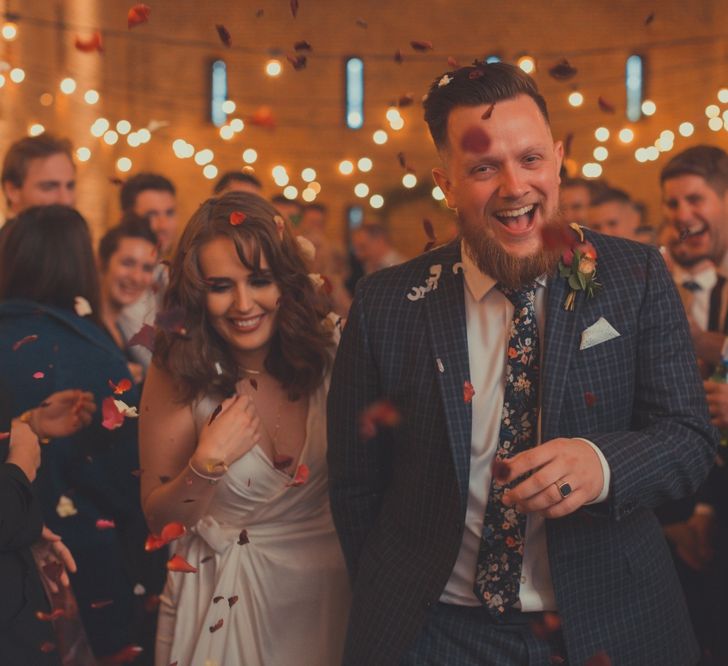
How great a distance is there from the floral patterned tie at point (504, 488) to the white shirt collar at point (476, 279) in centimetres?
8

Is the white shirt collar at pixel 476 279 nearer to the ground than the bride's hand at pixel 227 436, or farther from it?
farther from it

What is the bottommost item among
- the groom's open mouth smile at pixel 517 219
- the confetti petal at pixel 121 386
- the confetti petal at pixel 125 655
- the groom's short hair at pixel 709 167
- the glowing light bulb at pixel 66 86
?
the confetti petal at pixel 125 655

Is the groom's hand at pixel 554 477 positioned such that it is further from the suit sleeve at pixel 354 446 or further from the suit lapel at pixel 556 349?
the suit sleeve at pixel 354 446

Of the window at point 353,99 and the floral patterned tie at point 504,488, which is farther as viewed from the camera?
the window at point 353,99

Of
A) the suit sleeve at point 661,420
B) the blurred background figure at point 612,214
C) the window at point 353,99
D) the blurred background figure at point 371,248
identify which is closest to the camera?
the suit sleeve at point 661,420

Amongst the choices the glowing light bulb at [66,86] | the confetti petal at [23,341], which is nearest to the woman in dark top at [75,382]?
the confetti petal at [23,341]

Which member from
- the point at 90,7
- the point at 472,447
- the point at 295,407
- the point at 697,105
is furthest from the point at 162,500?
the point at 697,105

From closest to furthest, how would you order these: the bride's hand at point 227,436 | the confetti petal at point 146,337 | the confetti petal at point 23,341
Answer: the bride's hand at point 227,436 < the confetti petal at point 146,337 < the confetti petal at point 23,341

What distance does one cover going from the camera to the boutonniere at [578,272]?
208cm

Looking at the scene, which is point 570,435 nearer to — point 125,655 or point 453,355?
point 453,355

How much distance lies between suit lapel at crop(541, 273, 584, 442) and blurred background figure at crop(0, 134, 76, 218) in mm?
3053

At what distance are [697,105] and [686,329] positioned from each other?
12997 mm

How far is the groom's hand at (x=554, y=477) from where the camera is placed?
5.91 ft

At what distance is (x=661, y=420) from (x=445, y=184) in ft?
2.22
